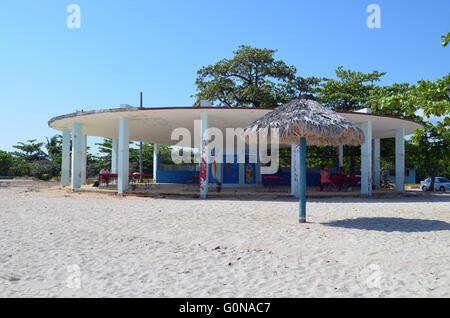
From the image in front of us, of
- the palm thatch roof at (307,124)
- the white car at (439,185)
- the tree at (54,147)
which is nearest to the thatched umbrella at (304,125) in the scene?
the palm thatch roof at (307,124)

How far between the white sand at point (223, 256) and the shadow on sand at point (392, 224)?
2cm

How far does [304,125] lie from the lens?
23.2 ft

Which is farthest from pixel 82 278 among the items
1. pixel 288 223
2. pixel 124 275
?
pixel 288 223

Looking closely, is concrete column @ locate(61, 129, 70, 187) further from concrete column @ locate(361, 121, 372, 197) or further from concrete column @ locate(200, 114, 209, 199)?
concrete column @ locate(361, 121, 372, 197)

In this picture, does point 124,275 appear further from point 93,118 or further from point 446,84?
point 93,118

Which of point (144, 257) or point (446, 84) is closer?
point (144, 257)

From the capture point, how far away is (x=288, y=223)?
7375 mm

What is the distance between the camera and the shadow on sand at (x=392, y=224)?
675 cm

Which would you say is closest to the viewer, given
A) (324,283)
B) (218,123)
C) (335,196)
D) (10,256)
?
(324,283)

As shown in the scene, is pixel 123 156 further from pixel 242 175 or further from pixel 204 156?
pixel 242 175

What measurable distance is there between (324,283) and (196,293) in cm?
142

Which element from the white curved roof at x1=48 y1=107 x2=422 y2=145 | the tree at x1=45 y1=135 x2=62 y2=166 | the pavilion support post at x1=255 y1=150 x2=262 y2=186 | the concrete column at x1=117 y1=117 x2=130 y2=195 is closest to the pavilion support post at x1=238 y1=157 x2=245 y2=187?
the pavilion support post at x1=255 y1=150 x2=262 y2=186

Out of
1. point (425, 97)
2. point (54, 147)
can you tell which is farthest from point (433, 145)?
point (54, 147)
